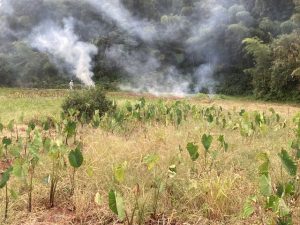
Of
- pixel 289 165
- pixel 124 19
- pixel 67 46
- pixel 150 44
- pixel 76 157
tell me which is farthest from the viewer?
pixel 124 19

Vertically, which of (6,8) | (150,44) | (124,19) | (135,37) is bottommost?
(150,44)

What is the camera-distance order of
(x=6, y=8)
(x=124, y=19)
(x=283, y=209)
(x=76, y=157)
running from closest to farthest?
(x=283, y=209) < (x=76, y=157) < (x=124, y=19) < (x=6, y=8)

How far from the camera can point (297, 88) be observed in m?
20.4

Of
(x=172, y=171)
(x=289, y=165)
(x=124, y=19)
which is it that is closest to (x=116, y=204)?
(x=172, y=171)

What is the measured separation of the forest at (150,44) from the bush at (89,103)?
12747 millimetres

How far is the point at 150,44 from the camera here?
28594 millimetres

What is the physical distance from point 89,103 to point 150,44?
64.1ft

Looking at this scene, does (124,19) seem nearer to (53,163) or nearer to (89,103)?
(89,103)

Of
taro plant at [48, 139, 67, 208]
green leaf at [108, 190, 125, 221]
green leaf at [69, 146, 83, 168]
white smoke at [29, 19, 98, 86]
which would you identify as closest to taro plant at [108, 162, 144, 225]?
green leaf at [108, 190, 125, 221]

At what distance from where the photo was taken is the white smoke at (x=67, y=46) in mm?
28094

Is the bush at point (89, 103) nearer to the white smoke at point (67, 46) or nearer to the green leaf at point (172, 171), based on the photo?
the green leaf at point (172, 171)

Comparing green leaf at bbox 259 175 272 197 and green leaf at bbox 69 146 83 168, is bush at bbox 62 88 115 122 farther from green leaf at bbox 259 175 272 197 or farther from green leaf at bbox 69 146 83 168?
green leaf at bbox 259 175 272 197

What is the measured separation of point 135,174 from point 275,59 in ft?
Answer: 61.0

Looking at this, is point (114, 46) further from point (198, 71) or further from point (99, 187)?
point (99, 187)
